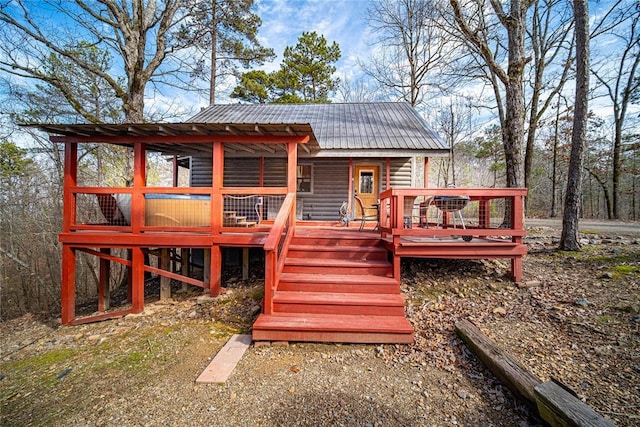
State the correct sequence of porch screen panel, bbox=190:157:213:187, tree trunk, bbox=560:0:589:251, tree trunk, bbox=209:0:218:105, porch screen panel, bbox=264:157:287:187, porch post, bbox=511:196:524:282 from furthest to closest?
tree trunk, bbox=209:0:218:105, porch screen panel, bbox=190:157:213:187, porch screen panel, bbox=264:157:287:187, tree trunk, bbox=560:0:589:251, porch post, bbox=511:196:524:282

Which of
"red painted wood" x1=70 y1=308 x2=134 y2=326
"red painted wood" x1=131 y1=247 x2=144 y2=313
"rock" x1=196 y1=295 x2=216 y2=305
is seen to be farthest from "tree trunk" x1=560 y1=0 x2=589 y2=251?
"red painted wood" x1=70 y1=308 x2=134 y2=326

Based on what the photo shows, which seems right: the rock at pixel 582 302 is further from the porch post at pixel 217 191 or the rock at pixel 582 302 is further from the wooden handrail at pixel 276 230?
the porch post at pixel 217 191

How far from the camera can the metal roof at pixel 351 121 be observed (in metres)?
A: 7.55

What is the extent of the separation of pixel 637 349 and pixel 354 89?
→ 20.7 metres

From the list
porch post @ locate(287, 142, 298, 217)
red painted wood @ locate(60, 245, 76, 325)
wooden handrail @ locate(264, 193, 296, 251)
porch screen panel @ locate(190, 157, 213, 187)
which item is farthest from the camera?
porch screen panel @ locate(190, 157, 213, 187)

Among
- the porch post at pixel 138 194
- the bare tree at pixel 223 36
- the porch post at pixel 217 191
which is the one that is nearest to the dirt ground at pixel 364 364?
the porch post at pixel 217 191

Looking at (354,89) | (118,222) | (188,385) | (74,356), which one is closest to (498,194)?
(188,385)

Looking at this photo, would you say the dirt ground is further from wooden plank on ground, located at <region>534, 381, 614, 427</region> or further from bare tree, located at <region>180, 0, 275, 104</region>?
bare tree, located at <region>180, 0, 275, 104</region>

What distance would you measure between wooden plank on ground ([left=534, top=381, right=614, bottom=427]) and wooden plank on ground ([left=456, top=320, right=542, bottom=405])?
96 millimetres

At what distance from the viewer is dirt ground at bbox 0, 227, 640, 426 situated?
219 cm

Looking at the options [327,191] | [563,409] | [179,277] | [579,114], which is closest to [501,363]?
[563,409]

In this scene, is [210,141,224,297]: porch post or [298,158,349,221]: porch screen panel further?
[298,158,349,221]: porch screen panel

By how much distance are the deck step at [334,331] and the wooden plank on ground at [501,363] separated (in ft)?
2.13

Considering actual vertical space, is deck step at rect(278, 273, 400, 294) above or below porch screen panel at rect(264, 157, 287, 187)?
below
